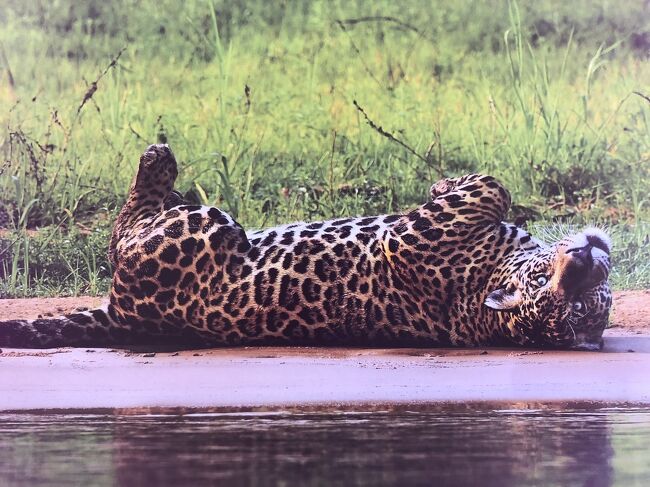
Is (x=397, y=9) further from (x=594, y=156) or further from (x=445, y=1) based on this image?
(x=594, y=156)

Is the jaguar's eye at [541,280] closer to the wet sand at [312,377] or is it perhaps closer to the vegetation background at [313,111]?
the wet sand at [312,377]

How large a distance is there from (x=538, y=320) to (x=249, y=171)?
9.83 feet

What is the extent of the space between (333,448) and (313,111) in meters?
5.38

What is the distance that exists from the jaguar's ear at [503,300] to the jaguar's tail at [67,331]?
1.65 meters

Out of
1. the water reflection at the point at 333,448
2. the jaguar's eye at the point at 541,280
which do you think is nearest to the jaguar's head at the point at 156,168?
the jaguar's eye at the point at 541,280

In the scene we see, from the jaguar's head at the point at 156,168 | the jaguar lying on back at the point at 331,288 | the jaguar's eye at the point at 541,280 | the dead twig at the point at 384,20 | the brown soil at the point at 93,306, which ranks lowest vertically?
the brown soil at the point at 93,306

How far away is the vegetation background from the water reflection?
2807mm

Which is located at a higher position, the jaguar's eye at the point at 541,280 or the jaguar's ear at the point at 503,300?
the jaguar's eye at the point at 541,280

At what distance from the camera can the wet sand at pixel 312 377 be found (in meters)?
5.76

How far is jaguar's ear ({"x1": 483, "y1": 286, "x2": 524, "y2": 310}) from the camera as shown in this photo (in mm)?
6492

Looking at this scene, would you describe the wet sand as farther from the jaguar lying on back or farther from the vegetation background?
the vegetation background

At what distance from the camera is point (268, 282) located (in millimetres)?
6754

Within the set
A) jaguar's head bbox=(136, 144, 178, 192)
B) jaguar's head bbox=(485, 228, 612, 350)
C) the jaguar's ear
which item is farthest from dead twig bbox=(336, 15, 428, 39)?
the jaguar's ear

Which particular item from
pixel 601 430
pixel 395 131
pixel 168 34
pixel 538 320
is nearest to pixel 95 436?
pixel 601 430
